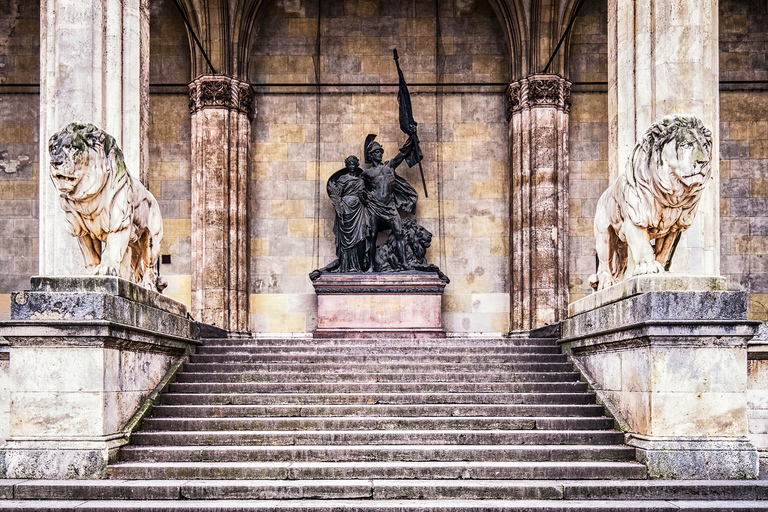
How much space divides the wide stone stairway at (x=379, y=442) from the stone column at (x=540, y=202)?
15.8 ft

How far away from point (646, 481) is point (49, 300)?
21.4 feet

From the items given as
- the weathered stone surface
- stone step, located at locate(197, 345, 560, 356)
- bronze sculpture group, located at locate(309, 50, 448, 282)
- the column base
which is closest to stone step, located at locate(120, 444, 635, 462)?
the column base

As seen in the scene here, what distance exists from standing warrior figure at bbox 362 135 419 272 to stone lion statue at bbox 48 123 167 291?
7.45 m

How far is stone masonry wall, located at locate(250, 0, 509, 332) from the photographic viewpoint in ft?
57.9

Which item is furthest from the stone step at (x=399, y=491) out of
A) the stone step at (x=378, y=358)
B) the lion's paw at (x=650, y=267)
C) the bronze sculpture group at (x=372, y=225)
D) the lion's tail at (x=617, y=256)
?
the bronze sculpture group at (x=372, y=225)

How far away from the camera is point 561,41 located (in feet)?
54.4

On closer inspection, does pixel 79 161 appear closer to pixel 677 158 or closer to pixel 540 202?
pixel 677 158

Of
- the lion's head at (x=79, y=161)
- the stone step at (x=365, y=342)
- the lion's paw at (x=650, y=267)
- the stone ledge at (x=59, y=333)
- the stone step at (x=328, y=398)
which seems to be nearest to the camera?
the stone ledge at (x=59, y=333)

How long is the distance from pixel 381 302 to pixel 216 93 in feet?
19.2

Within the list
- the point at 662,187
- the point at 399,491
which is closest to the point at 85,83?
the point at 399,491

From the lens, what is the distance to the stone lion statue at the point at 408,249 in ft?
53.6

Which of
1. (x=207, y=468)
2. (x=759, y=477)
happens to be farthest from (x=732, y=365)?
(x=207, y=468)

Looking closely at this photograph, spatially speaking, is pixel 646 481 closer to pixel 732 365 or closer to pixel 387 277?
pixel 732 365

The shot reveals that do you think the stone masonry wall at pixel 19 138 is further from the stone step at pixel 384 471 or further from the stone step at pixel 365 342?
the stone step at pixel 384 471
